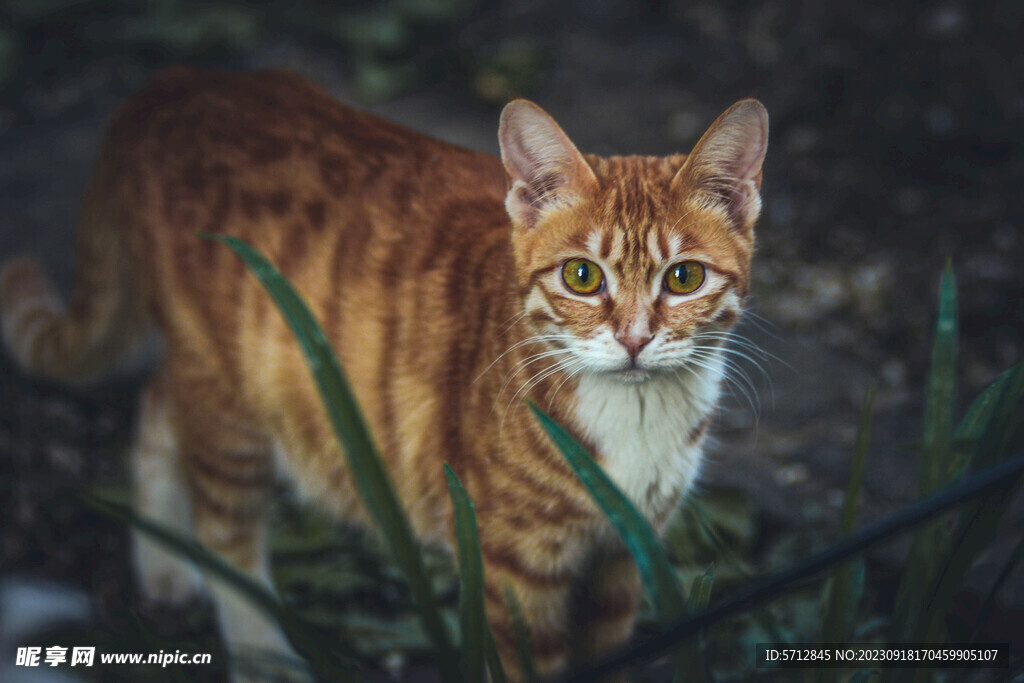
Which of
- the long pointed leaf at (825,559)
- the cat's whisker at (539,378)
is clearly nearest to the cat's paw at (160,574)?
the cat's whisker at (539,378)

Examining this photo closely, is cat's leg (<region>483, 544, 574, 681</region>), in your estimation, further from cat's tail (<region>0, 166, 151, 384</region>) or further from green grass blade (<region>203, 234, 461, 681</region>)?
cat's tail (<region>0, 166, 151, 384</region>)

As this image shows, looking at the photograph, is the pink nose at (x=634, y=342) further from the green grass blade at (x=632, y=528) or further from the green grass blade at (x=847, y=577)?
the green grass blade at (x=847, y=577)

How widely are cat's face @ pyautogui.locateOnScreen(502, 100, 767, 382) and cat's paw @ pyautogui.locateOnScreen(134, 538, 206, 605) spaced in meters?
1.23

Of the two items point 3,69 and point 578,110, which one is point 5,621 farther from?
point 578,110

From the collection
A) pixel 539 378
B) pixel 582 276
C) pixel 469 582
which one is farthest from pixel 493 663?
pixel 582 276

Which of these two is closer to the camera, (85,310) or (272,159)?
(272,159)

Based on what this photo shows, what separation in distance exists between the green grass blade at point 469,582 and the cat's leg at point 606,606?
1.58 feet

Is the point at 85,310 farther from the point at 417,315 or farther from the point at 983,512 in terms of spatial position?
the point at 983,512

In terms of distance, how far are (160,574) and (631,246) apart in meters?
1.42

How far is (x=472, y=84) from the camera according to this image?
Result: 7.93 ft

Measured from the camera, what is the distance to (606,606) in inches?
61.1

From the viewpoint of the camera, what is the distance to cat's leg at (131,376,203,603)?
192 cm

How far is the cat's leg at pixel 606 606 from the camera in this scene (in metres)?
1.51

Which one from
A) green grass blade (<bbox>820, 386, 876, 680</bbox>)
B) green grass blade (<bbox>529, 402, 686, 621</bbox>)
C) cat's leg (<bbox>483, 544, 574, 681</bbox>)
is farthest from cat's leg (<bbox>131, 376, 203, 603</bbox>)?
green grass blade (<bbox>820, 386, 876, 680</bbox>)
